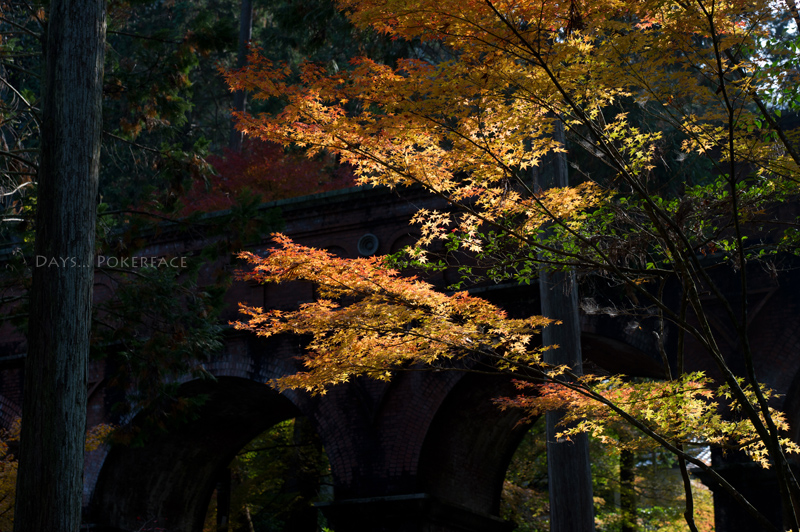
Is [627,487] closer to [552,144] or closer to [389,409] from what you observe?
[389,409]

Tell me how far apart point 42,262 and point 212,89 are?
20.6 m

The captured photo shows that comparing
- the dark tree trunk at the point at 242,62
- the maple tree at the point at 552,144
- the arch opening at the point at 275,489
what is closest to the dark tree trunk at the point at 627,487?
the arch opening at the point at 275,489

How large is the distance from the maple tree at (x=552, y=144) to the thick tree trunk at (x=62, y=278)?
1761mm

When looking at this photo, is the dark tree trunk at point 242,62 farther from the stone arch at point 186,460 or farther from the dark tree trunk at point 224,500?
the dark tree trunk at point 224,500

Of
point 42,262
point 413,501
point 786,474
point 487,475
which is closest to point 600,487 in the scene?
point 487,475

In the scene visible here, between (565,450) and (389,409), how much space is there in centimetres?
466

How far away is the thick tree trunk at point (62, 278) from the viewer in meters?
6.70

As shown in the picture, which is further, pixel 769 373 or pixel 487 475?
pixel 487 475

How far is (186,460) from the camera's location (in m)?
17.3

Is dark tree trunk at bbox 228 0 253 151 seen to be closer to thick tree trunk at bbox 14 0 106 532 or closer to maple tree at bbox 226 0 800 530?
thick tree trunk at bbox 14 0 106 532

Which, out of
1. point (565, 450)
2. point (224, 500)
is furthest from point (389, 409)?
point (224, 500)

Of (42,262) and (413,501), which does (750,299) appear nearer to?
(413,501)

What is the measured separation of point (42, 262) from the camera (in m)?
7.24

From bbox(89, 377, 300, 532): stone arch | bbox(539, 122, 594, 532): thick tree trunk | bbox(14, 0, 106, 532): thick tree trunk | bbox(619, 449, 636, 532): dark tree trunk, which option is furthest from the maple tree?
bbox(619, 449, 636, 532): dark tree trunk
